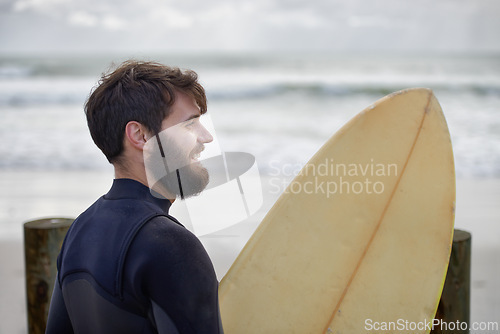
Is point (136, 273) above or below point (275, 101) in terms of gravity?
above

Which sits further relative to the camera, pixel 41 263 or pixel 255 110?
pixel 255 110

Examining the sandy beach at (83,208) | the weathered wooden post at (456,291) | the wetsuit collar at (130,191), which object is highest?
the wetsuit collar at (130,191)

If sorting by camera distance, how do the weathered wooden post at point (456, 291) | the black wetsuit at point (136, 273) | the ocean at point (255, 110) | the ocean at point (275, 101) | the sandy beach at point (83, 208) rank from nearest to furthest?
the black wetsuit at point (136, 273), the weathered wooden post at point (456, 291), the sandy beach at point (83, 208), the ocean at point (255, 110), the ocean at point (275, 101)

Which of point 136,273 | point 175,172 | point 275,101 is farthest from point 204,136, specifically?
point 275,101

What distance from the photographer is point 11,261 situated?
3730mm

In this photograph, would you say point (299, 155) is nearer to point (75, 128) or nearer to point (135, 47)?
point (75, 128)

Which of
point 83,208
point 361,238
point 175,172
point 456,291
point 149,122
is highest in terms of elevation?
point 149,122

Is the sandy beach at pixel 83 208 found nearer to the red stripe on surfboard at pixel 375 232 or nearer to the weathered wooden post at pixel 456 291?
the red stripe on surfboard at pixel 375 232

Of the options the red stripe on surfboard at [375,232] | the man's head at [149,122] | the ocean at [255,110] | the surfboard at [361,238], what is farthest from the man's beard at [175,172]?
the red stripe on surfboard at [375,232]

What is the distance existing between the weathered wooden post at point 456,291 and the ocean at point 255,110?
1278 mm

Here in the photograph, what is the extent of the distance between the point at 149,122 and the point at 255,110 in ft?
37.3

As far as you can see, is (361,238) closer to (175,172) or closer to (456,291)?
(456,291)

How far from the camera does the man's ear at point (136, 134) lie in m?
1.08

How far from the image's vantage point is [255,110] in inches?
487
